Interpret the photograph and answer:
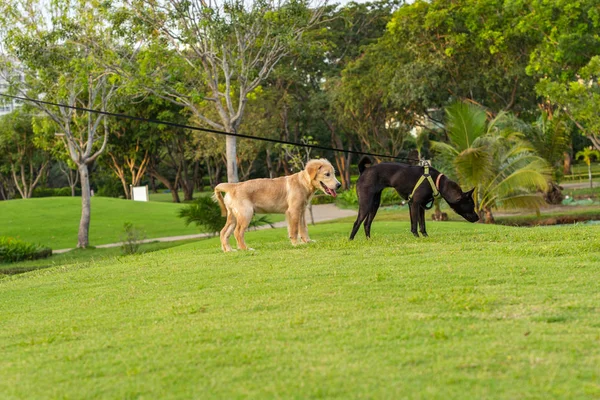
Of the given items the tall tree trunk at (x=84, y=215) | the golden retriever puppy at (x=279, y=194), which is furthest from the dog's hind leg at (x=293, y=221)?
the tall tree trunk at (x=84, y=215)

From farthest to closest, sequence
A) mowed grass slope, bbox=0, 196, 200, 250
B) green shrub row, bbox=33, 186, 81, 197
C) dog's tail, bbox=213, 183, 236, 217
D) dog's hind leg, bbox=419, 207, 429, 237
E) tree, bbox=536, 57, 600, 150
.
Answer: green shrub row, bbox=33, 186, 81, 197, mowed grass slope, bbox=0, 196, 200, 250, tree, bbox=536, 57, 600, 150, dog's hind leg, bbox=419, 207, 429, 237, dog's tail, bbox=213, 183, 236, 217

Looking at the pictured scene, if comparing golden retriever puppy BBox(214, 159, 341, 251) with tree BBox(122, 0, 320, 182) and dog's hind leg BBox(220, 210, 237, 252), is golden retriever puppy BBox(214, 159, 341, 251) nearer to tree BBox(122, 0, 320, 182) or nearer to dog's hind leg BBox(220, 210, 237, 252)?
dog's hind leg BBox(220, 210, 237, 252)

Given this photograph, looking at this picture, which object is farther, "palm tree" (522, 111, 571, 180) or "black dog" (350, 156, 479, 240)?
"palm tree" (522, 111, 571, 180)

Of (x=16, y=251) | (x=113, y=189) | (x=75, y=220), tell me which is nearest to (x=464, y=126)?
(x=16, y=251)

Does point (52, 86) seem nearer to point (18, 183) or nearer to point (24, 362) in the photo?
point (24, 362)

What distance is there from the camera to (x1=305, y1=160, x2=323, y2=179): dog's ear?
11109mm

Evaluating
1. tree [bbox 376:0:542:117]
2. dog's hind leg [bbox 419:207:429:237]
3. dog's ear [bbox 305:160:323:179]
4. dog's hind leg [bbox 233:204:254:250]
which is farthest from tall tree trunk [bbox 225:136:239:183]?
tree [bbox 376:0:542:117]

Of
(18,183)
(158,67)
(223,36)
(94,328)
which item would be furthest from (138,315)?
(18,183)

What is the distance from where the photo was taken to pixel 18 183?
236 feet

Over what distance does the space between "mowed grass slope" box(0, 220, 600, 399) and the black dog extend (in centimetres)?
175

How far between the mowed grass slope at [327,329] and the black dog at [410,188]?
175 centimetres

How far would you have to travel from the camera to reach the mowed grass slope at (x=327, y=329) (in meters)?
4.60

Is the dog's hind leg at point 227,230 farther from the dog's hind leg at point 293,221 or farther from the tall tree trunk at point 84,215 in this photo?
the tall tree trunk at point 84,215

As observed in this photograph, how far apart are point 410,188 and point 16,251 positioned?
1972 centimetres
